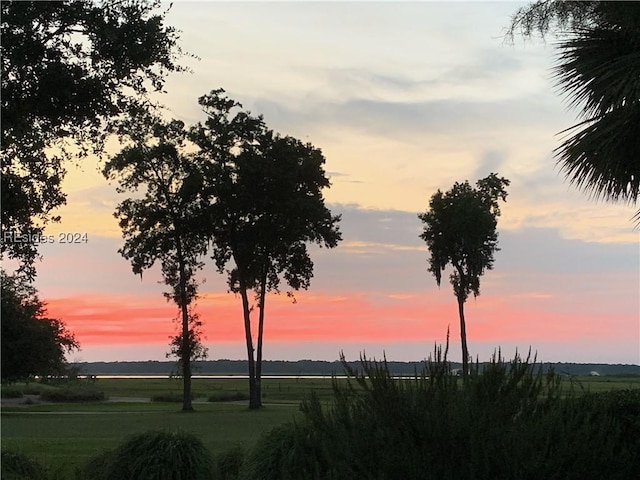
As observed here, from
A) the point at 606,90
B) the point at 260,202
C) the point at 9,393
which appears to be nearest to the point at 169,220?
the point at 260,202

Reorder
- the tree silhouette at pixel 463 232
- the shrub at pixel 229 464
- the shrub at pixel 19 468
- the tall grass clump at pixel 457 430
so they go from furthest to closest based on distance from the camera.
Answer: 1. the tree silhouette at pixel 463 232
2. the shrub at pixel 19 468
3. the shrub at pixel 229 464
4. the tall grass clump at pixel 457 430

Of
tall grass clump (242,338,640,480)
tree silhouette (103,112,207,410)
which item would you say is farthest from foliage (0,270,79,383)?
tall grass clump (242,338,640,480)

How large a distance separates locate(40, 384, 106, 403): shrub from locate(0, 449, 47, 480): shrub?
55153mm

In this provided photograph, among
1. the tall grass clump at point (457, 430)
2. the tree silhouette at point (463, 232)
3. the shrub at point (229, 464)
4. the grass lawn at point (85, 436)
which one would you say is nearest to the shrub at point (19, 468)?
the grass lawn at point (85, 436)

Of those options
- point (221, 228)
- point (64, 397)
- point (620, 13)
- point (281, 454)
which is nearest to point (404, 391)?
point (281, 454)

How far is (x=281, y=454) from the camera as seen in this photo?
1164 centimetres

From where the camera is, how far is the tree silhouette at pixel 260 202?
53.7 m

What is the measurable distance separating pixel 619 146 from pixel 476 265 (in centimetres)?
5001

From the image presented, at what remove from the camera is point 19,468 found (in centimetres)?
1414

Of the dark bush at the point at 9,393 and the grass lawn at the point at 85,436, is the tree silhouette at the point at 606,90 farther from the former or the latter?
the dark bush at the point at 9,393

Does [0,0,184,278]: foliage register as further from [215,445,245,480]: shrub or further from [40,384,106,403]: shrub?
[40,384,106,403]: shrub

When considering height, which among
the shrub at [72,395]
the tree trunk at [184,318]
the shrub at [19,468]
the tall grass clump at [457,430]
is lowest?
the shrub at [72,395]

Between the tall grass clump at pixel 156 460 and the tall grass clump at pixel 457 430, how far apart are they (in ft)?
13.6

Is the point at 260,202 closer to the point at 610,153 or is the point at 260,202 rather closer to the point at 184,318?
the point at 184,318
